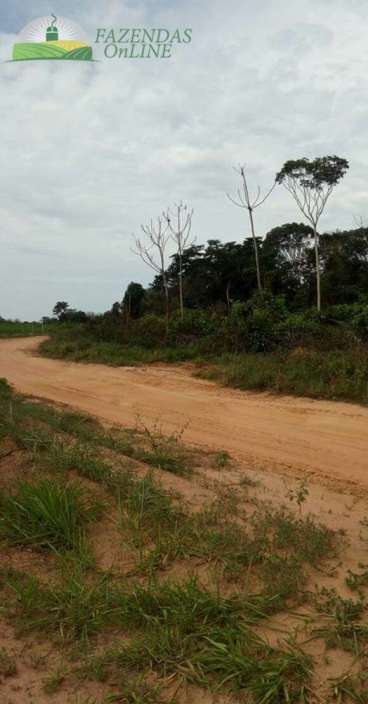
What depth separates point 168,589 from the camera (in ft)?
8.19

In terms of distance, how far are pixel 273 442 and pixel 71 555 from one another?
2778 millimetres

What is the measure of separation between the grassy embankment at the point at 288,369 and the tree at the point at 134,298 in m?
13.1

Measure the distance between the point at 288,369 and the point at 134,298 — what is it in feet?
60.2

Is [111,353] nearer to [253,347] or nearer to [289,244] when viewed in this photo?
[253,347]

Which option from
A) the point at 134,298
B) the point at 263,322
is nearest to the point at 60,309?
the point at 134,298

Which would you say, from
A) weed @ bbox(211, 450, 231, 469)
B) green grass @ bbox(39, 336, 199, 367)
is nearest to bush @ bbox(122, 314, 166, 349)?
green grass @ bbox(39, 336, 199, 367)

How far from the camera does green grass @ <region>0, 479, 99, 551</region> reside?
3.09 metres

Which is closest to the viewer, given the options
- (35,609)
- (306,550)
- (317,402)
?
(35,609)

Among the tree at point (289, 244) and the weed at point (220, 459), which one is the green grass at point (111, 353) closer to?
the weed at point (220, 459)

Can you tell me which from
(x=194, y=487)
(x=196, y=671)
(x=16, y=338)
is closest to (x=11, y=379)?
(x=194, y=487)

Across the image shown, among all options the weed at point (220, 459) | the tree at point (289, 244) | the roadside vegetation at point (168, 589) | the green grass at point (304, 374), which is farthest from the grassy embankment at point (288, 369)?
the tree at point (289, 244)

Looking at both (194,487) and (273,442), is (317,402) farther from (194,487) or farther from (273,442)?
(194,487)

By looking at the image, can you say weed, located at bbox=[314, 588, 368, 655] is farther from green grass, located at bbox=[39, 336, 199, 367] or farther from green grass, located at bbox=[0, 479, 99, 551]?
green grass, located at bbox=[39, 336, 199, 367]

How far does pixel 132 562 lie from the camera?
2.88 metres
